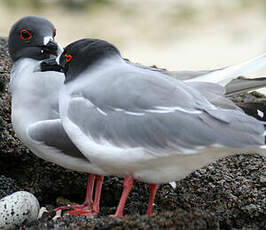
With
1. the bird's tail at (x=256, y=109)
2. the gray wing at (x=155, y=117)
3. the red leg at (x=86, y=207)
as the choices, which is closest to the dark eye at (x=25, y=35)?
the gray wing at (x=155, y=117)

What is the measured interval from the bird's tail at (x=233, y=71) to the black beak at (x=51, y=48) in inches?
36.5

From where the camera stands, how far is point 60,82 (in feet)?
15.1

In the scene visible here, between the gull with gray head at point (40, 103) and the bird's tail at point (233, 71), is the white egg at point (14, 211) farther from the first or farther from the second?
the bird's tail at point (233, 71)

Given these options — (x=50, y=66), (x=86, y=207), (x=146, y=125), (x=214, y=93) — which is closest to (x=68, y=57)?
(x=50, y=66)

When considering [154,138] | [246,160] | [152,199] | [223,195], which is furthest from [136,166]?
[246,160]

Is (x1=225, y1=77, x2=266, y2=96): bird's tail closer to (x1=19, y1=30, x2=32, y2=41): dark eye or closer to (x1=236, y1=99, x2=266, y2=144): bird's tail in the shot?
(x1=236, y1=99, x2=266, y2=144): bird's tail

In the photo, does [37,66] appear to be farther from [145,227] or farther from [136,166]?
[145,227]

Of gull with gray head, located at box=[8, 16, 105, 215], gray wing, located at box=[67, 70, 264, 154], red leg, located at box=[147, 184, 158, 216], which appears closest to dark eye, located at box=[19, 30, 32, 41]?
gull with gray head, located at box=[8, 16, 105, 215]

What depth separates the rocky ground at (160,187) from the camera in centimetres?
447

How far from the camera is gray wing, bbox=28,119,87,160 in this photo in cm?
427

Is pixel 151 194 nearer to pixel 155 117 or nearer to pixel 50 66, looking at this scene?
pixel 155 117

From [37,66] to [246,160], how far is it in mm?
1558

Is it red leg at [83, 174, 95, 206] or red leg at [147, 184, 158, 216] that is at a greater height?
red leg at [147, 184, 158, 216]

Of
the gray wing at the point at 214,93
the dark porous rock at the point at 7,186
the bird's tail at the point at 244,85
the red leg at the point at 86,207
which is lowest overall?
the dark porous rock at the point at 7,186
